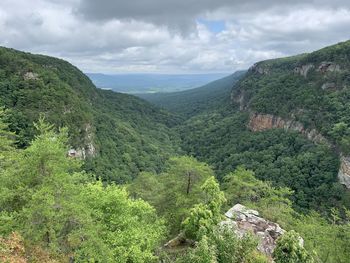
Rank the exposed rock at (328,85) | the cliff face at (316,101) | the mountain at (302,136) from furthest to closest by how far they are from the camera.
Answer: the exposed rock at (328,85)
the cliff face at (316,101)
the mountain at (302,136)

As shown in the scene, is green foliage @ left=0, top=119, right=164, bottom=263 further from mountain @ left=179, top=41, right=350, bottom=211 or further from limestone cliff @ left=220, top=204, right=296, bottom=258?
mountain @ left=179, top=41, right=350, bottom=211

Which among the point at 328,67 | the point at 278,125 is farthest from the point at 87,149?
the point at 328,67

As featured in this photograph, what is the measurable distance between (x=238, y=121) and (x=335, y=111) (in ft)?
232

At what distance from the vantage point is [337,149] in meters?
114

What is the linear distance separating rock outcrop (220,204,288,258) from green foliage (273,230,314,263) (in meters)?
6.32

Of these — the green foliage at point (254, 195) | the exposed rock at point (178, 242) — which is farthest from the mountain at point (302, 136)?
the exposed rock at point (178, 242)

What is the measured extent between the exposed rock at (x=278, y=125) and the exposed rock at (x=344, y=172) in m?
17.5

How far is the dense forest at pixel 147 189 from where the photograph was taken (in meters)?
23.8

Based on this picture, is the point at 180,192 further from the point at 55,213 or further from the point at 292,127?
the point at 292,127

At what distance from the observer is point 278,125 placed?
159 meters

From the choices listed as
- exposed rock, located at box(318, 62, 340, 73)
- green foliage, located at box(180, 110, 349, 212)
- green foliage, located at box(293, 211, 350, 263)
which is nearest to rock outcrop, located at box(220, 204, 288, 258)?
green foliage, located at box(293, 211, 350, 263)

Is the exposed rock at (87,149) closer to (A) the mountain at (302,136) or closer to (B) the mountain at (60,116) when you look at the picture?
(B) the mountain at (60,116)

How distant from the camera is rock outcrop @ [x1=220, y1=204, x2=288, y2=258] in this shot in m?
32.4

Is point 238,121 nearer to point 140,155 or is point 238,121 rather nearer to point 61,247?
point 140,155
